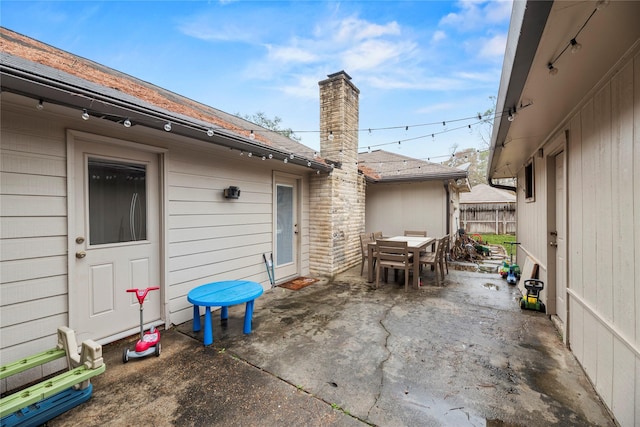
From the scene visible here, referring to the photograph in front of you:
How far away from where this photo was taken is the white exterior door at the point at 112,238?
8.46 ft

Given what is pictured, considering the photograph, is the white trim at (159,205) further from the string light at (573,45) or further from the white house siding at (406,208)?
the white house siding at (406,208)

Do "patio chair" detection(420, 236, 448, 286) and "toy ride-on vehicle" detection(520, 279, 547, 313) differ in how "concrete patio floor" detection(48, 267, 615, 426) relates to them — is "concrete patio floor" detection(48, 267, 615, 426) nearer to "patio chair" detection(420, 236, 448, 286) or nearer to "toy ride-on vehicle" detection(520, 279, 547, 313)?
"toy ride-on vehicle" detection(520, 279, 547, 313)

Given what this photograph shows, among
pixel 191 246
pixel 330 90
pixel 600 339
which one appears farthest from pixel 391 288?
pixel 330 90

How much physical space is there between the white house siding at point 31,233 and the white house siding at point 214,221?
3.34 ft

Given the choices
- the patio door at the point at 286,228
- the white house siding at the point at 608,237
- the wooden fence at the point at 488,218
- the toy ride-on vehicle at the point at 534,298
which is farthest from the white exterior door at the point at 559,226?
the wooden fence at the point at 488,218

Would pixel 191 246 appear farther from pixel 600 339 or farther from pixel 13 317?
pixel 600 339

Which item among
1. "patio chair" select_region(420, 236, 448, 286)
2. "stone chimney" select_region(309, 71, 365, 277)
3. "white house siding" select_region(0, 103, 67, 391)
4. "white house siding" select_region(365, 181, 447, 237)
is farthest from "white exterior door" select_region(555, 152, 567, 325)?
"white house siding" select_region(0, 103, 67, 391)

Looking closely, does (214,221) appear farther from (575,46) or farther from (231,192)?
(575,46)

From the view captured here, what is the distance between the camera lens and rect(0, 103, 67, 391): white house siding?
2135 mm

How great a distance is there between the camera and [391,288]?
491cm

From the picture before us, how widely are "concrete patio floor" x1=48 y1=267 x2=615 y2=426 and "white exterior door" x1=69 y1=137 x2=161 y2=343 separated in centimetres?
36

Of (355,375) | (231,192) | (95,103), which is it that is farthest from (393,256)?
(95,103)

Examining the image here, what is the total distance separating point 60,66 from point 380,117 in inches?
280

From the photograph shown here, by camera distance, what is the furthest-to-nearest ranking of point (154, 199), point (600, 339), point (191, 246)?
point (191, 246)
point (154, 199)
point (600, 339)
